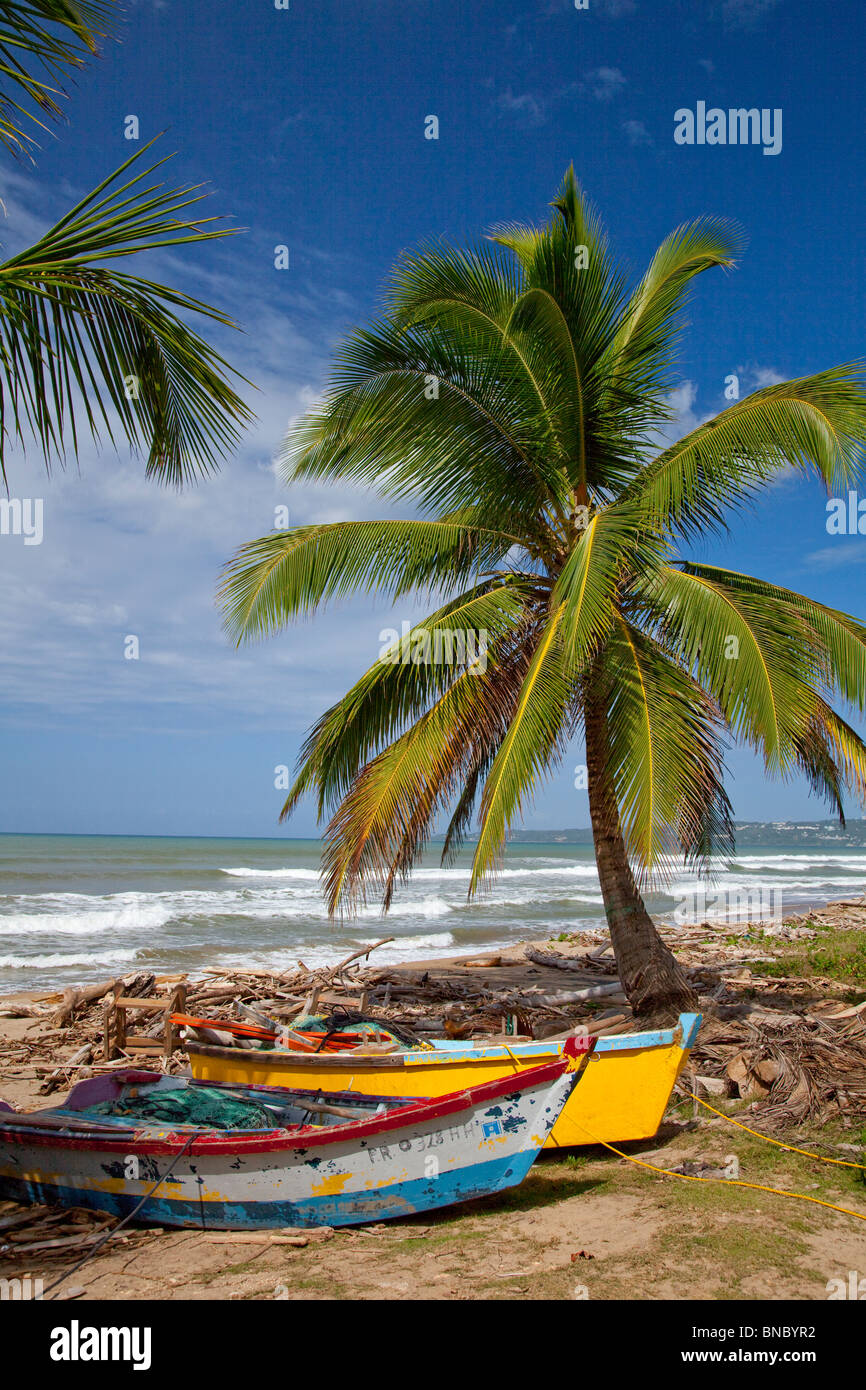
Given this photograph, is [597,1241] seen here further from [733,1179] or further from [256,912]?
[256,912]

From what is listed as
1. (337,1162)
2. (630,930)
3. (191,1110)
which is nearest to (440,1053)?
(337,1162)

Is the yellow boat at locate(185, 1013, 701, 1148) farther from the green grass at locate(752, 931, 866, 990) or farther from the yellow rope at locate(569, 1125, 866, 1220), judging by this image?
the green grass at locate(752, 931, 866, 990)

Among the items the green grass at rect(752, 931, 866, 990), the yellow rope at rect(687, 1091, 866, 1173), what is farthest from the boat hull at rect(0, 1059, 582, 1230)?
the green grass at rect(752, 931, 866, 990)

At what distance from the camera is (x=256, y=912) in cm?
Answer: 2770

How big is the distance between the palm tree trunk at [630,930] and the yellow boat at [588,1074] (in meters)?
2.23

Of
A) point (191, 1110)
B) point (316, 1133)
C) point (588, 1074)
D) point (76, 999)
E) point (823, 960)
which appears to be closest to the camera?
point (316, 1133)

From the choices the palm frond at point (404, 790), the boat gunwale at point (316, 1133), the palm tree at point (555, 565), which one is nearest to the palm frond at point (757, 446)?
the palm tree at point (555, 565)

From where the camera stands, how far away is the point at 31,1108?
336 inches

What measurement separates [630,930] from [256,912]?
2084cm

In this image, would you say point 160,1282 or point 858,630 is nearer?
point 160,1282

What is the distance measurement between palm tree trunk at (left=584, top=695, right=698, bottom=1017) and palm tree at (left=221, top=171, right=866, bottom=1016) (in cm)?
3

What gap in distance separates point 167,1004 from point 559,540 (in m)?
7.89
